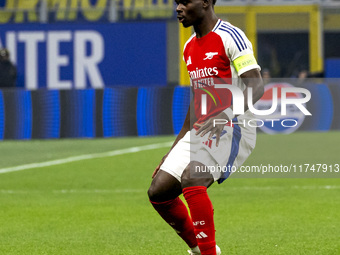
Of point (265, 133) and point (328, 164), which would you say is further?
point (265, 133)

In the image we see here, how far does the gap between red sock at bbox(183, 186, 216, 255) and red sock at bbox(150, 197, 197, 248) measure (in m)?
0.39

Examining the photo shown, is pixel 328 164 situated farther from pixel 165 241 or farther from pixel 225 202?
pixel 165 241

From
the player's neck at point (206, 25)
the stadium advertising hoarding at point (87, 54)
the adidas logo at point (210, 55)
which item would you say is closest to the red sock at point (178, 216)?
the adidas logo at point (210, 55)

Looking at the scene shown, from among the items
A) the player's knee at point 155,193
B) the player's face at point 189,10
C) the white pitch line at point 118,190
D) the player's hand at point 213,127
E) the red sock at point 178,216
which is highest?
the player's face at point 189,10

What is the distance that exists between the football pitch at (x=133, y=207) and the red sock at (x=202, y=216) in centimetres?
138

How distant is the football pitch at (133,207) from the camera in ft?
24.5

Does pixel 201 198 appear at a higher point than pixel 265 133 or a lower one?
higher

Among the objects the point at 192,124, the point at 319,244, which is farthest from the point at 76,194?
the point at 192,124

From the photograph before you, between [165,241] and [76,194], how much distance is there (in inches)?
133

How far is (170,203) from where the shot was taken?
239 inches

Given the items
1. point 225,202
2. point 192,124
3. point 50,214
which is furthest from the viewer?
point 225,202

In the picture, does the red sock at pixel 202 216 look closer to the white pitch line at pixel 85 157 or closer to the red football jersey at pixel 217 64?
the red football jersey at pixel 217 64

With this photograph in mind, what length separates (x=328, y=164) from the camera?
43.9 ft

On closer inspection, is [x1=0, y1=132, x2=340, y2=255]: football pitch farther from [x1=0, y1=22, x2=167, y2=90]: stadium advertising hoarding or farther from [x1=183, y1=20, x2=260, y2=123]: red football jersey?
[x1=0, y1=22, x2=167, y2=90]: stadium advertising hoarding
